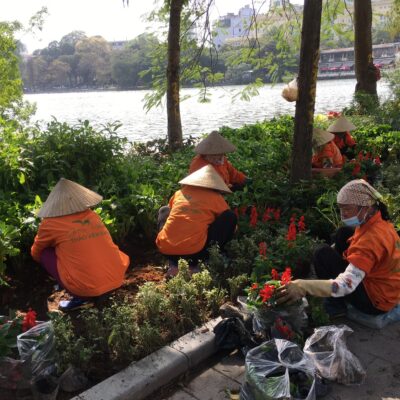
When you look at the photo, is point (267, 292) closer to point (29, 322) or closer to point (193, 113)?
point (29, 322)

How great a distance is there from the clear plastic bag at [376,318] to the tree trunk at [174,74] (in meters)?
6.14

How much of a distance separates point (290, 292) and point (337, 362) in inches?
20.4

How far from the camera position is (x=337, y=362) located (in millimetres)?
2715

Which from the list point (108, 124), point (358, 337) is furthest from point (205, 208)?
point (108, 124)

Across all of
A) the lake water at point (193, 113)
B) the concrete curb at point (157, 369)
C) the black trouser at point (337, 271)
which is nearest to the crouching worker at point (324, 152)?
the lake water at point (193, 113)

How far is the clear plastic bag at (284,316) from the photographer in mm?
3033

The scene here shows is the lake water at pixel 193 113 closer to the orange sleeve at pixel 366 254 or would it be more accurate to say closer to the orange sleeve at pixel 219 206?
the orange sleeve at pixel 219 206

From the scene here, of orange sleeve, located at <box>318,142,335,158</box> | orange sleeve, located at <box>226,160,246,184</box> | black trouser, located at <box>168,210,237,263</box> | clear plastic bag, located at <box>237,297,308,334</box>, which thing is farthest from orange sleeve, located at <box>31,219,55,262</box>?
orange sleeve, located at <box>318,142,335,158</box>

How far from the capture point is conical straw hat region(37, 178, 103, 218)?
3402 mm

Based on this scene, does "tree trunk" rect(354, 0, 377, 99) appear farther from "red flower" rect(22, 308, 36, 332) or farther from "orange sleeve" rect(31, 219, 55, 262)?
"red flower" rect(22, 308, 36, 332)

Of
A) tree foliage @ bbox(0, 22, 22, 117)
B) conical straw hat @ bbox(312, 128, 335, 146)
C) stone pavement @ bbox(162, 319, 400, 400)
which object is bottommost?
stone pavement @ bbox(162, 319, 400, 400)

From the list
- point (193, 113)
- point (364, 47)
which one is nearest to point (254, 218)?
point (364, 47)

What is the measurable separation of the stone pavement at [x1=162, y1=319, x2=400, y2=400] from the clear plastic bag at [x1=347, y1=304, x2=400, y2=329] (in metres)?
0.05

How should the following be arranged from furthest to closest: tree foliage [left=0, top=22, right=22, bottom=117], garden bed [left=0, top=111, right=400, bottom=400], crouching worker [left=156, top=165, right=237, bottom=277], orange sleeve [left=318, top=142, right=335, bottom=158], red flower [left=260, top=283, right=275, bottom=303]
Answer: tree foliage [left=0, top=22, right=22, bottom=117] → orange sleeve [left=318, top=142, right=335, bottom=158] → crouching worker [left=156, top=165, right=237, bottom=277] → garden bed [left=0, top=111, right=400, bottom=400] → red flower [left=260, top=283, right=275, bottom=303]
